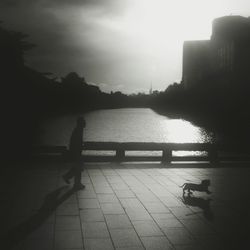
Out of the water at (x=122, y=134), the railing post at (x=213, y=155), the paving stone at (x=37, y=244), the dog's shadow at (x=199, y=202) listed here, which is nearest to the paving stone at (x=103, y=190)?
the dog's shadow at (x=199, y=202)

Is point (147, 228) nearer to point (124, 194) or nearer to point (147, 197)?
point (147, 197)

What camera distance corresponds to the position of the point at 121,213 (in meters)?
8.98

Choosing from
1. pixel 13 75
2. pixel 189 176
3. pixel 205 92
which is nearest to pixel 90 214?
pixel 189 176

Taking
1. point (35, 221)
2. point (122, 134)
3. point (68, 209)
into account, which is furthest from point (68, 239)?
point (122, 134)

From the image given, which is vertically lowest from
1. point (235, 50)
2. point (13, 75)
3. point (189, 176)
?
point (189, 176)

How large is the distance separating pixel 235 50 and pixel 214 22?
92.3ft

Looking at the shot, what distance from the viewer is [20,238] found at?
7164mm

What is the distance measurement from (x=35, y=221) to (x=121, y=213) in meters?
1.95

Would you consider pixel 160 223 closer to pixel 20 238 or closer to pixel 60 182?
pixel 20 238

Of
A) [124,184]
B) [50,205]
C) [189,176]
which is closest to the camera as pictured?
[50,205]

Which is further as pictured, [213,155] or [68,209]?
[213,155]

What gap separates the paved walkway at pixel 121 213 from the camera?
7207 mm

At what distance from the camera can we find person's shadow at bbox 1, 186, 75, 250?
711 cm

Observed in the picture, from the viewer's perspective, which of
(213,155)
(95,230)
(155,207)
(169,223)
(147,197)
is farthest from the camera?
(213,155)
